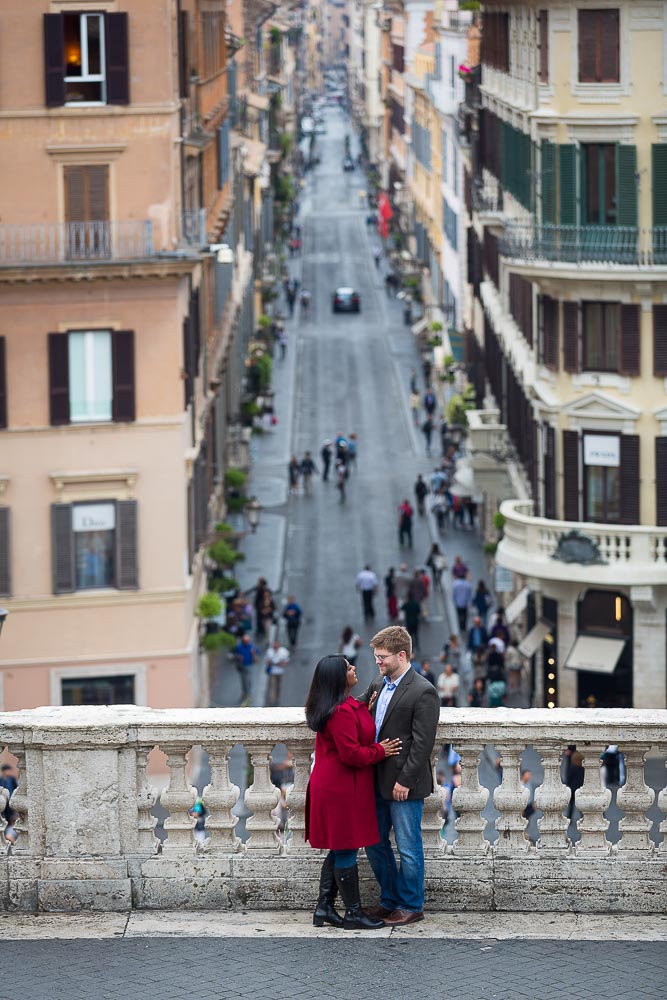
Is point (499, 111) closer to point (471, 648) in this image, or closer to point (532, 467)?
point (532, 467)

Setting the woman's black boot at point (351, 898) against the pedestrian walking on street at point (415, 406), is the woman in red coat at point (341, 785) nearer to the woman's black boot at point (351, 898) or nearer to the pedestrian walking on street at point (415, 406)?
the woman's black boot at point (351, 898)

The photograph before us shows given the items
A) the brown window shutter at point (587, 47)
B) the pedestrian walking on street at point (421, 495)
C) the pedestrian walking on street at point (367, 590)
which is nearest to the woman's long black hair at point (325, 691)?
the brown window shutter at point (587, 47)

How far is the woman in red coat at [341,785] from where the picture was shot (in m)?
13.2

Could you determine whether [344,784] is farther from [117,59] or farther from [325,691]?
[117,59]

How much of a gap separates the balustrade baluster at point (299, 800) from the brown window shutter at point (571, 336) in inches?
1271

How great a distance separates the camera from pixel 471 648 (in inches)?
2005

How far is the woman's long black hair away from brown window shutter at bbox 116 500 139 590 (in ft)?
95.1

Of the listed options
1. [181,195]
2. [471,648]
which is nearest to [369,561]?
[471,648]

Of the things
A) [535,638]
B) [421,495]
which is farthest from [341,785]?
[421,495]

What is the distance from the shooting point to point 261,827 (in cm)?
1371

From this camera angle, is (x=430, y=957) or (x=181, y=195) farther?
(x=181, y=195)

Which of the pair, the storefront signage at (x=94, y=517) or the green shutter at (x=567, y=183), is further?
the green shutter at (x=567, y=183)

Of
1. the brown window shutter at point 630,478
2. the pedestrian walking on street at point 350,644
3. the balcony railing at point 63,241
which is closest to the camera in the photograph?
the balcony railing at point 63,241

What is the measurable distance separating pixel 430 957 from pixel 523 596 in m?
36.7
